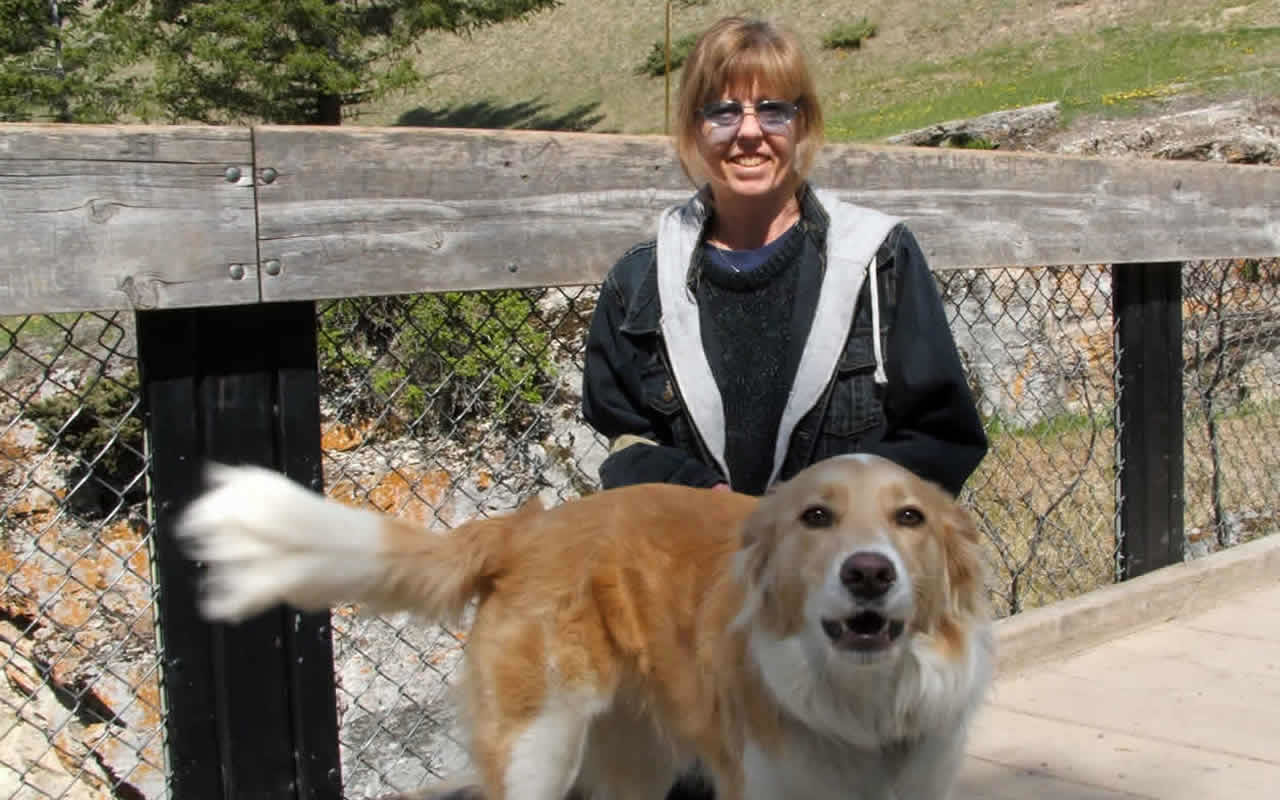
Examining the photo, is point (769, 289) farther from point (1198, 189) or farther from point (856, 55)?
point (856, 55)

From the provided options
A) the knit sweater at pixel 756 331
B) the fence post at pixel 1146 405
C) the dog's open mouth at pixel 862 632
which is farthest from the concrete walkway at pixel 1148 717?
the dog's open mouth at pixel 862 632

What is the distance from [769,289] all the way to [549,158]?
67 centimetres

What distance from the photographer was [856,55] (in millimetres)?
38656

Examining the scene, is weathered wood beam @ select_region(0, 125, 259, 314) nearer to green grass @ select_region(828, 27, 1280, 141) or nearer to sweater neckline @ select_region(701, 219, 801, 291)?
sweater neckline @ select_region(701, 219, 801, 291)

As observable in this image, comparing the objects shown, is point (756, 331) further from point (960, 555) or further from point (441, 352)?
point (441, 352)

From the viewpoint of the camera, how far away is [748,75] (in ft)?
10.2

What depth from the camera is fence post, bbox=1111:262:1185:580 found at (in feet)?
16.7

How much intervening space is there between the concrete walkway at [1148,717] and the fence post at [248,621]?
6.07 ft

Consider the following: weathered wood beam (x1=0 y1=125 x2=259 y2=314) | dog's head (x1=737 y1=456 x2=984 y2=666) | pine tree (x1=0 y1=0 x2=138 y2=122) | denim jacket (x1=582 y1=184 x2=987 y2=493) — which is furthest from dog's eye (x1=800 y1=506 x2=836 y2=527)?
pine tree (x1=0 y1=0 x2=138 y2=122)

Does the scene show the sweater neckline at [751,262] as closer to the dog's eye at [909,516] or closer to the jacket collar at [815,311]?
the jacket collar at [815,311]

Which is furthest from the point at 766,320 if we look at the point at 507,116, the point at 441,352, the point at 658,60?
the point at 507,116

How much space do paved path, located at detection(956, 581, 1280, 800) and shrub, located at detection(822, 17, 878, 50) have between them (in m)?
36.3

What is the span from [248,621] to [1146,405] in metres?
3.70

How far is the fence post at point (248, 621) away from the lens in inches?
111
